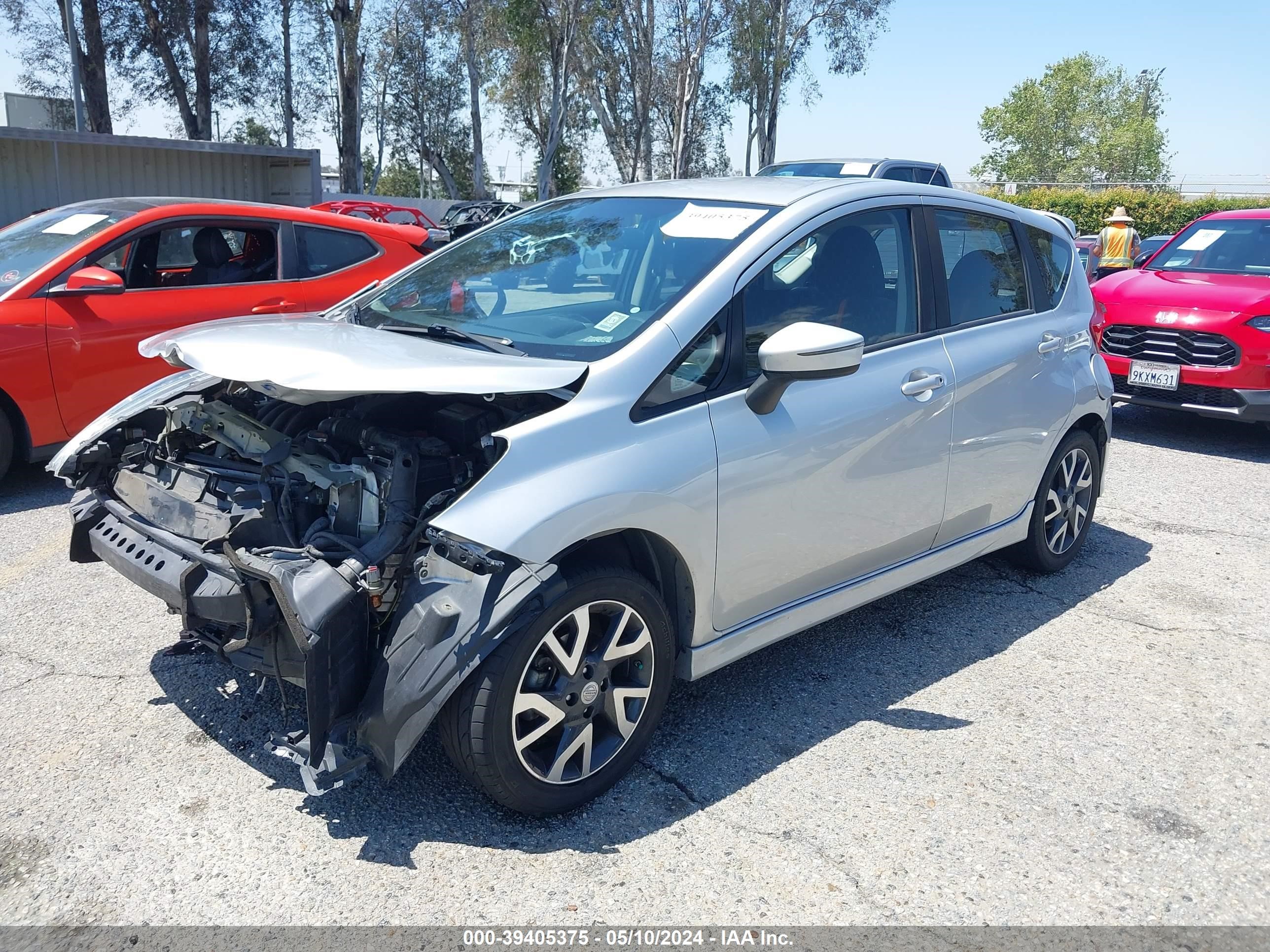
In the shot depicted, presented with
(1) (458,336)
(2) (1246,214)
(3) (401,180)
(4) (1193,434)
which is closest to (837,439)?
(1) (458,336)

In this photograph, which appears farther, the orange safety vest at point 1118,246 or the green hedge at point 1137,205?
the green hedge at point 1137,205

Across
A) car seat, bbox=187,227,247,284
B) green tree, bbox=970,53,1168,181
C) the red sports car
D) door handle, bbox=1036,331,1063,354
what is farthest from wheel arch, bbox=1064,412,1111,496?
green tree, bbox=970,53,1168,181

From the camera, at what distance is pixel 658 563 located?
309 cm

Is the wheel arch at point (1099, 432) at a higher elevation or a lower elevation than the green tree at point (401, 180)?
lower

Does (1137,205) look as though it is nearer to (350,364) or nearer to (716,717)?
(716,717)

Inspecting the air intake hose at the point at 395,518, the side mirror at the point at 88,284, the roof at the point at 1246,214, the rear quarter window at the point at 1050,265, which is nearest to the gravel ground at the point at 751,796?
the air intake hose at the point at 395,518

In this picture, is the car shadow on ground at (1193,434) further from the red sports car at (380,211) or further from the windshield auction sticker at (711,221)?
the red sports car at (380,211)

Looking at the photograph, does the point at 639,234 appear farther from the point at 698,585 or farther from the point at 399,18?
the point at 399,18

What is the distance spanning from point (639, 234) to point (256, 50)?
34.9m

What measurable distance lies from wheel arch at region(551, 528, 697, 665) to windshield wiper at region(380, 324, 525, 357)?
25.8 inches

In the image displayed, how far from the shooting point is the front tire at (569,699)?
105 inches

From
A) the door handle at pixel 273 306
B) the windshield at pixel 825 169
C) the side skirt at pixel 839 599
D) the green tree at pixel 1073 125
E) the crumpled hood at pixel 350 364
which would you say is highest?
the green tree at pixel 1073 125

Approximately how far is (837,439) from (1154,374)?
574 centimetres

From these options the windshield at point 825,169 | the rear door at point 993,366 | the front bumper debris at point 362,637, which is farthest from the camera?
the windshield at point 825,169
